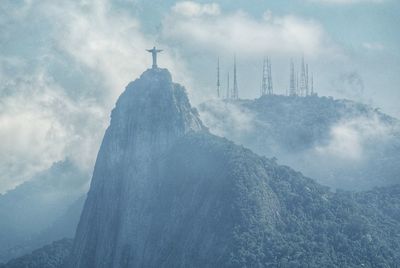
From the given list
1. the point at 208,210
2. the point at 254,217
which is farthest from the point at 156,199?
the point at 254,217

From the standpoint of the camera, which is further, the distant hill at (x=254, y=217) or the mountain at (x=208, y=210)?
the mountain at (x=208, y=210)

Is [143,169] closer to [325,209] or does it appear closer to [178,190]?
[178,190]

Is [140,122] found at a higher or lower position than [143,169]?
higher

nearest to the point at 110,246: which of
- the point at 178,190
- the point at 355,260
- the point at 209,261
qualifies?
the point at 178,190

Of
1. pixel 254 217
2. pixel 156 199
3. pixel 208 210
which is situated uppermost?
pixel 156 199

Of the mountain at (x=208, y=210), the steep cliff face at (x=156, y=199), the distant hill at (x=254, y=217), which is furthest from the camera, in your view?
the steep cliff face at (x=156, y=199)

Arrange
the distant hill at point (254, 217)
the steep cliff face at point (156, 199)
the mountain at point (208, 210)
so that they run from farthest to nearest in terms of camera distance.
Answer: the steep cliff face at point (156, 199), the mountain at point (208, 210), the distant hill at point (254, 217)

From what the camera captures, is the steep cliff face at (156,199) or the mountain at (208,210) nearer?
the mountain at (208,210)

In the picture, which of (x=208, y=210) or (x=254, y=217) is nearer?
(x=254, y=217)

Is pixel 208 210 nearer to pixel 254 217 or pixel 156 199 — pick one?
pixel 254 217

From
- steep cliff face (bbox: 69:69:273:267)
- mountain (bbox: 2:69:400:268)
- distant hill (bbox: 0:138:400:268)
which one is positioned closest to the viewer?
distant hill (bbox: 0:138:400:268)

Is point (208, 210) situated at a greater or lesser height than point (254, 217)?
greater
